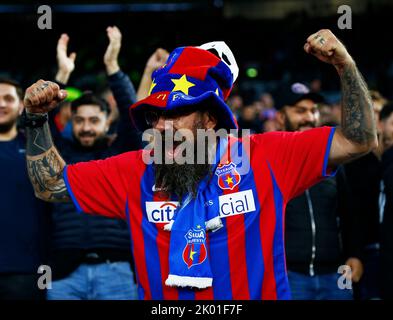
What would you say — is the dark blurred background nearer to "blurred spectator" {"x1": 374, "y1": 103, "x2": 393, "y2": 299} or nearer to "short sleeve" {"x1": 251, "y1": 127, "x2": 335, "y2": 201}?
"blurred spectator" {"x1": 374, "y1": 103, "x2": 393, "y2": 299}

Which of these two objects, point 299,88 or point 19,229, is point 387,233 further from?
point 19,229

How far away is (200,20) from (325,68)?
296 centimetres

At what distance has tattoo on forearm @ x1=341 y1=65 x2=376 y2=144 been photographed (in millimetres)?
2674

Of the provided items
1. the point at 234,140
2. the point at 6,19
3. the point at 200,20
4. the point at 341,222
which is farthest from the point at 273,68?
the point at 234,140

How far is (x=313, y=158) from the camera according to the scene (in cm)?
282

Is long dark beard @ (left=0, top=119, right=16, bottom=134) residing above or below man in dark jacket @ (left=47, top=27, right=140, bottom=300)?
above

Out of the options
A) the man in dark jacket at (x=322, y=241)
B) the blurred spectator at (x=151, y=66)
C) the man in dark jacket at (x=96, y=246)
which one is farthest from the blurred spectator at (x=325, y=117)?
the man in dark jacket at (x=96, y=246)

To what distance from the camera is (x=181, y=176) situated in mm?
2902

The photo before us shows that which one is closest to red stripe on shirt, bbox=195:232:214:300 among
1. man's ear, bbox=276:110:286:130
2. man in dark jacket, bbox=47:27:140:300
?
man in dark jacket, bbox=47:27:140:300

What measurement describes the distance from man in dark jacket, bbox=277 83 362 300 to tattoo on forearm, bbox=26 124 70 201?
217 cm

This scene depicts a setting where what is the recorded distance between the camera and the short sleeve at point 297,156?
281 centimetres

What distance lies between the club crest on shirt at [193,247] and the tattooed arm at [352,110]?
0.63m
